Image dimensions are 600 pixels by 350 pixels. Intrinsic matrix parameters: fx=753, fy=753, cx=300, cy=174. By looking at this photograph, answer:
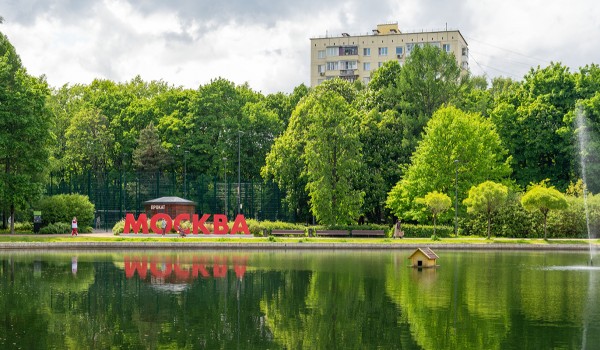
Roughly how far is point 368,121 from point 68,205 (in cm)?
2918

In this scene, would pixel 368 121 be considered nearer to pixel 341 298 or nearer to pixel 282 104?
pixel 282 104

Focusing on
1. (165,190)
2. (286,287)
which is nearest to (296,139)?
(165,190)

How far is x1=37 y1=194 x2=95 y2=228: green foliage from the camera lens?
2447 inches

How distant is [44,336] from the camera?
18.6 m

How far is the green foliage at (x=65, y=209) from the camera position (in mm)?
62156

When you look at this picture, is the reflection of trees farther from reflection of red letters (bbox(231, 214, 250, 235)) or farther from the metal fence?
the metal fence

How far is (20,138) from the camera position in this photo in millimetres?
58719

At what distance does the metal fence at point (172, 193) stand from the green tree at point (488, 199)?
21.2 meters

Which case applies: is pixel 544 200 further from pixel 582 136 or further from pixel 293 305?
pixel 293 305

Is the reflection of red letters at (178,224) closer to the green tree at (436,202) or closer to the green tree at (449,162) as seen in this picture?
the green tree at (436,202)

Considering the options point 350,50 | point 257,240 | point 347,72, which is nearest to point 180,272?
point 257,240

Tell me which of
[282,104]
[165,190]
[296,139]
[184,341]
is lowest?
[184,341]

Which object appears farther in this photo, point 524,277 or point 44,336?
point 524,277

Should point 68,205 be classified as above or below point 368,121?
below
